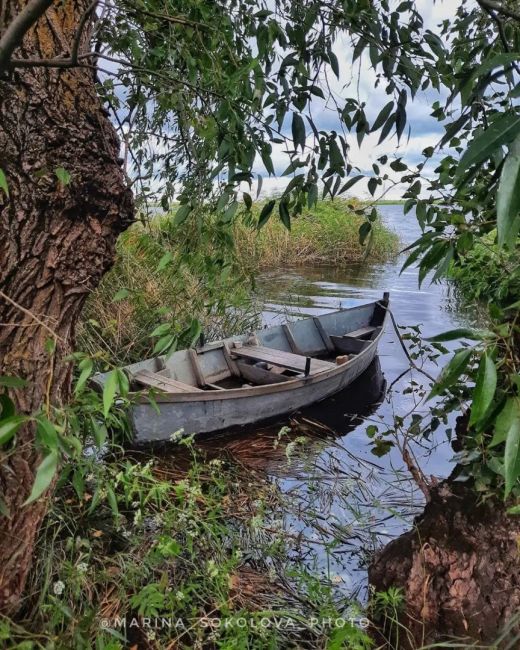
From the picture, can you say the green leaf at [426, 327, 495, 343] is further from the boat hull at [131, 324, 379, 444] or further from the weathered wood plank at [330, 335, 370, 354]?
the weathered wood plank at [330, 335, 370, 354]

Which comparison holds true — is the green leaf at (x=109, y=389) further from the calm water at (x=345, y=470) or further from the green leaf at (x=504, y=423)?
the calm water at (x=345, y=470)

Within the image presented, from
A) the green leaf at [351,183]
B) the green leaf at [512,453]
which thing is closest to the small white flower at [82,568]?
the green leaf at [351,183]

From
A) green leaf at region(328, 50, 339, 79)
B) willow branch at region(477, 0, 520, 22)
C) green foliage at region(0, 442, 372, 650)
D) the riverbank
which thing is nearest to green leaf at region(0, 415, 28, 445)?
the riverbank

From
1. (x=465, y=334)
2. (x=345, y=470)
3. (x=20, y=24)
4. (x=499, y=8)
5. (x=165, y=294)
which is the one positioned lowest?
(x=345, y=470)

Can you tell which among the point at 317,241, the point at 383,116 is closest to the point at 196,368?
the point at 383,116

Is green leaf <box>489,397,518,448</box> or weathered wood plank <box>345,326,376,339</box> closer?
green leaf <box>489,397,518,448</box>

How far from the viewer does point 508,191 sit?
0.56 meters

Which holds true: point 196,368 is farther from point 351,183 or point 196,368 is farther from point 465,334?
point 465,334

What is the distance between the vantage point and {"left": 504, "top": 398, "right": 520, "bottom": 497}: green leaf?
2.47 feet

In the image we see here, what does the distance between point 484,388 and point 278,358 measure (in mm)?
5319

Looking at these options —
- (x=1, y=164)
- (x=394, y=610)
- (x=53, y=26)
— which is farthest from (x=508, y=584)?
(x=53, y=26)

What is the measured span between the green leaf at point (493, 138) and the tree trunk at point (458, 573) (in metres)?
1.91

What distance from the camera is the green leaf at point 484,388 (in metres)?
0.79

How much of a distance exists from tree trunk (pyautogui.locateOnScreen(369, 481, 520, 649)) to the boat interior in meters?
2.48
